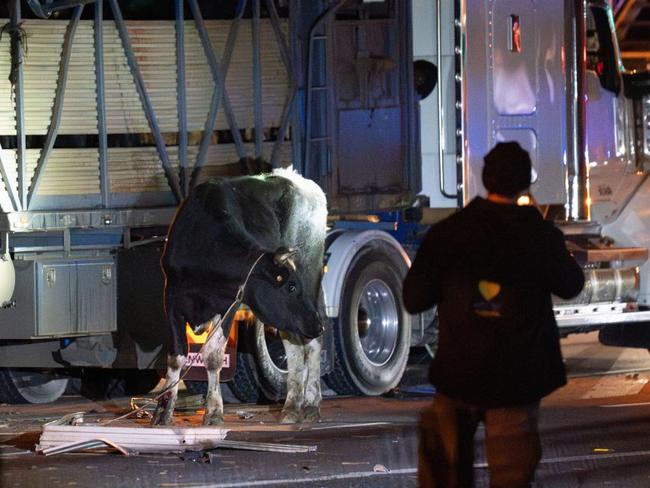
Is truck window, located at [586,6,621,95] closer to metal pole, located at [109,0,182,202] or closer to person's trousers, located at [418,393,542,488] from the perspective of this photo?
metal pole, located at [109,0,182,202]

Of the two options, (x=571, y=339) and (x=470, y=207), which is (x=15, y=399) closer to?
(x=470, y=207)

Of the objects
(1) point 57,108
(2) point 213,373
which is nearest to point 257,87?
(1) point 57,108

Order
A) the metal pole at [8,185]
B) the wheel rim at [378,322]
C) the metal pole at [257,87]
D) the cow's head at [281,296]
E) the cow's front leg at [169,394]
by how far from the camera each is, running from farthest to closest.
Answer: the wheel rim at [378,322] < the metal pole at [257,87] < the metal pole at [8,185] < the cow's head at [281,296] < the cow's front leg at [169,394]

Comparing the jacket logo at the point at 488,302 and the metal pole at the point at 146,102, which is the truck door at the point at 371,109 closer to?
the metal pole at the point at 146,102

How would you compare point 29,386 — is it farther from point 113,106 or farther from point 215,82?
point 215,82

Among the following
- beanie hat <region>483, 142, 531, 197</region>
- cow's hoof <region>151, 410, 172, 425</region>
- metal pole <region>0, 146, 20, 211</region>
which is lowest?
cow's hoof <region>151, 410, 172, 425</region>

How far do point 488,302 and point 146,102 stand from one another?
18.8 ft

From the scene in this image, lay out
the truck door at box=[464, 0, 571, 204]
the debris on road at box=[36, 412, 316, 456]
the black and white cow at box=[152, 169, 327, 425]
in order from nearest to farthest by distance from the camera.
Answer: the debris on road at box=[36, 412, 316, 456] < the black and white cow at box=[152, 169, 327, 425] < the truck door at box=[464, 0, 571, 204]

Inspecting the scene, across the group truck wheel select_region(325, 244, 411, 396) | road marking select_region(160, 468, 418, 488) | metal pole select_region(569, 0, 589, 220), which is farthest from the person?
metal pole select_region(569, 0, 589, 220)

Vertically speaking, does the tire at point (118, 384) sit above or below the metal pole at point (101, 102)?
below

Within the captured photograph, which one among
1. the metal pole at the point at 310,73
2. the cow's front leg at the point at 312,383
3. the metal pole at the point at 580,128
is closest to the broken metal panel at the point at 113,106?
the metal pole at the point at 310,73

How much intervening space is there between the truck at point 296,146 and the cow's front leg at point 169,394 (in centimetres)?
48

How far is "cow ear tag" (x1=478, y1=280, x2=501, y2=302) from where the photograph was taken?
18.5 feet

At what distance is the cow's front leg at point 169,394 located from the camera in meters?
9.65
